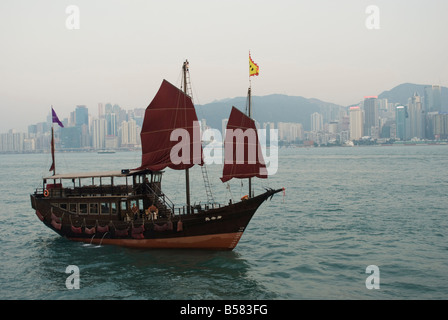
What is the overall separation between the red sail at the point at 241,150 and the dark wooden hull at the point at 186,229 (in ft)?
7.09

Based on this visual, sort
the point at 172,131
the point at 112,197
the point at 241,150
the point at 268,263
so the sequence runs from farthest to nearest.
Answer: the point at 172,131 < the point at 241,150 < the point at 112,197 < the point at 268,263

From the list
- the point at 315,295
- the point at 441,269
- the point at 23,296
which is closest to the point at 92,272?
the point at 23,296

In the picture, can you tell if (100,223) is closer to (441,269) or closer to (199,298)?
(199,298)

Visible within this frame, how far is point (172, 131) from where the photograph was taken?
26.6 metres

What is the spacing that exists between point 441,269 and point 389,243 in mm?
5166

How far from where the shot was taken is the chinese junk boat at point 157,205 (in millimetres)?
24266

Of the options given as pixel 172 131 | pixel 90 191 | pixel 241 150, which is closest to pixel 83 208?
pixel 90 191

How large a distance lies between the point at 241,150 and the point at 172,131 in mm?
4465

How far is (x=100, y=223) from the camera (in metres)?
26.0

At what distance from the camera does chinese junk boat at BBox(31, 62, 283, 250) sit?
2427 cm

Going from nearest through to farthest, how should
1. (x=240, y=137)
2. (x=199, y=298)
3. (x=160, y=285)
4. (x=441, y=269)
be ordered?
(x=199, y=298), (x=160, y=285), (x=441, y=269), (x=240, y=137)

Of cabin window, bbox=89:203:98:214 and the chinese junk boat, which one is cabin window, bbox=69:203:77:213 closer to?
the chinese junk boat

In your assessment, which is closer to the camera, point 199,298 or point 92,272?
point 199,298

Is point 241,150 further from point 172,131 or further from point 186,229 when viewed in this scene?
point 186,229
